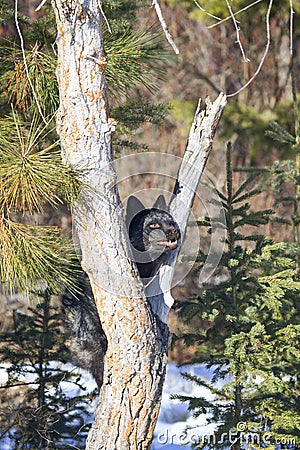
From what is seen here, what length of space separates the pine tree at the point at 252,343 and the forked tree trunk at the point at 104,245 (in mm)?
438

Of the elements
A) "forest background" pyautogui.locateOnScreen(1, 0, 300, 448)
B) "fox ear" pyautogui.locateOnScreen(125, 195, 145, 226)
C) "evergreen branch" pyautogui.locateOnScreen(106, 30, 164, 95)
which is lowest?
"fox ear" pyautogui.locateOnScreen(125, 195, 145, 226)

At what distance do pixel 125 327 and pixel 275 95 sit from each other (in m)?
5.08

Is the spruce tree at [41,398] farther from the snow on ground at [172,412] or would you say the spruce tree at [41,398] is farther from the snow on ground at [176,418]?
the snow on ground at [176,418]

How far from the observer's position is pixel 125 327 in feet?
7.69

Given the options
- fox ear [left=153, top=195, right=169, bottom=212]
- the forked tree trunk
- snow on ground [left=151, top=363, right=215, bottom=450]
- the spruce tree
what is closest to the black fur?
fox ear [left=153, top=195, right=169, bottom=212]

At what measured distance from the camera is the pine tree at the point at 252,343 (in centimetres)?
273

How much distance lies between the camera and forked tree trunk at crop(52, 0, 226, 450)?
7.30 ft

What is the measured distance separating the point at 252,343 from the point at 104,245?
0.87 m

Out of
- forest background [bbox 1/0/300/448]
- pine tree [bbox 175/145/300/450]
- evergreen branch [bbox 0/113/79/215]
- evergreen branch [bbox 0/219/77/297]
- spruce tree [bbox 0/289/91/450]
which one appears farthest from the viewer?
forest background [bbox 1/0/300/448]

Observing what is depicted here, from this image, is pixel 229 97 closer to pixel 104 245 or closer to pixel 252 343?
pixel 252 343

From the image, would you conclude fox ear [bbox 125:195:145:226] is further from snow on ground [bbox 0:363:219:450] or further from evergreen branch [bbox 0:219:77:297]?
snow on ground [bbox 0:363:219:450]

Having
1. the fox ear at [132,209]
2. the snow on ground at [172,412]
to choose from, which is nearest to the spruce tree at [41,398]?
the snow on ground at [172,412]

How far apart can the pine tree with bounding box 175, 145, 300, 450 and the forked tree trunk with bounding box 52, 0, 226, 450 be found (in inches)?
17.2

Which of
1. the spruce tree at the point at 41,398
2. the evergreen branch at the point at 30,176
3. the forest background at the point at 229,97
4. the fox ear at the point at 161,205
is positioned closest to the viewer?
the evergreen branch at the point at 30,176
